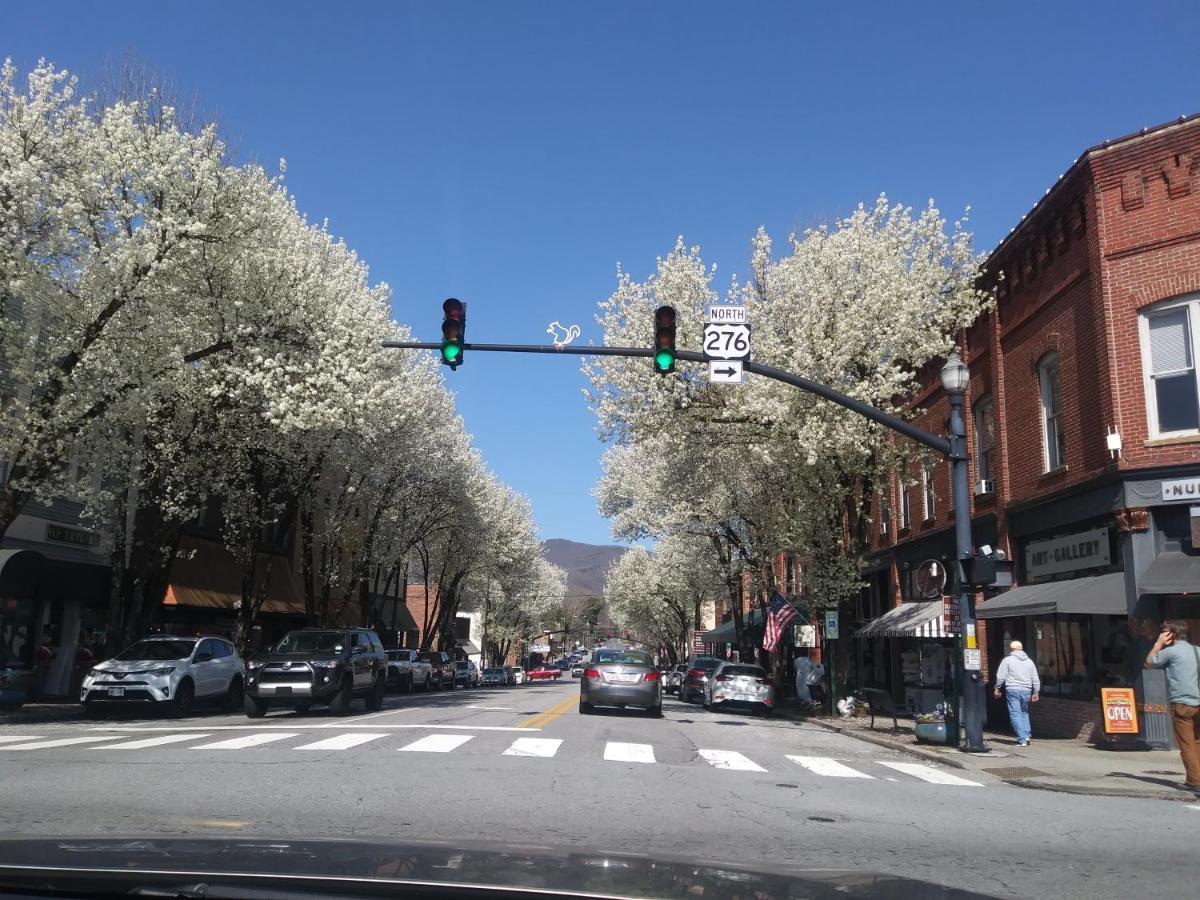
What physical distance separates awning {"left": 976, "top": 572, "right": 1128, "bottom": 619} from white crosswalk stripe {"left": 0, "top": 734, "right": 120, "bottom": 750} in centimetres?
1559

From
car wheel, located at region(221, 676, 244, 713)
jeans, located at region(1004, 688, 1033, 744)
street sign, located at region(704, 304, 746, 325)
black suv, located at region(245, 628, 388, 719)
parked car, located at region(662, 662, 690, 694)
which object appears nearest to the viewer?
street sign, located at region(704, 304, 746, 325)

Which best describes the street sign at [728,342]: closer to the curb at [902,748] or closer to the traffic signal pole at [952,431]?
the traffic signal pole at [952,431]

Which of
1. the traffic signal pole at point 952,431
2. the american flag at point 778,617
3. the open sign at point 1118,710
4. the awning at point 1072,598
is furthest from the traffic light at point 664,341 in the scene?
the american flag at point 778,617

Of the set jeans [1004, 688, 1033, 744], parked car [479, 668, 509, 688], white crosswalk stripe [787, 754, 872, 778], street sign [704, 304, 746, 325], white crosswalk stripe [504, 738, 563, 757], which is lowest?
parked car [479, 668, 509, 688]

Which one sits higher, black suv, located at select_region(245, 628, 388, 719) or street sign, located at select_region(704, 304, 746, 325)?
street sign, located at select_region(704, 304, 746, 325)

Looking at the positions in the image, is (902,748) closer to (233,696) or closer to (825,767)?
(825,767)

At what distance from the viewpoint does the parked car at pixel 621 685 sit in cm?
2211

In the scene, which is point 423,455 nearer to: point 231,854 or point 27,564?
point 27,564

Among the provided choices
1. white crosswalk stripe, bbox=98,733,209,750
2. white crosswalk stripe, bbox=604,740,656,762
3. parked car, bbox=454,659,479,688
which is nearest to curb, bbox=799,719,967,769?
white crosswalk stripe, bbox=604,740,656,762

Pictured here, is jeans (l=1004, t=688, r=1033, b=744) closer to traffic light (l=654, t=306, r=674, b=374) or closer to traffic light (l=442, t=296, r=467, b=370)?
traffic light (l=654, t=306, r=674, b=374)

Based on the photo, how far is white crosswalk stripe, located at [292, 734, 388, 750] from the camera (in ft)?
42.6

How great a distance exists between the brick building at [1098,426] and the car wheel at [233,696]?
15125 millimetres

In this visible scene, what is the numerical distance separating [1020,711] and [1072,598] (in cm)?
217

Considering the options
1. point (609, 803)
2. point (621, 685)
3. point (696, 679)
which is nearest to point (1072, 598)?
point (621, 685)
